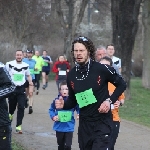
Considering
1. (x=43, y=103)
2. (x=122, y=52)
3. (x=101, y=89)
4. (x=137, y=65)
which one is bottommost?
(x=137, y=65)

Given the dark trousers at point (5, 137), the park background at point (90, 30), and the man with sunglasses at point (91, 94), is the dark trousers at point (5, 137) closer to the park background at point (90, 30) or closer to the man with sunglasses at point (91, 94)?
the man with sunglasses at point (91, 94)

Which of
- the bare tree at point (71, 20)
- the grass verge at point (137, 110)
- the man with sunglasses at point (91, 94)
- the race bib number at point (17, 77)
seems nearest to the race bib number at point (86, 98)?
the man with sunglasses at point (91, 94)

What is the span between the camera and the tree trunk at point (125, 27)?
21.8m

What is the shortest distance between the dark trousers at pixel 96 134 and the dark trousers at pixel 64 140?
2.33m

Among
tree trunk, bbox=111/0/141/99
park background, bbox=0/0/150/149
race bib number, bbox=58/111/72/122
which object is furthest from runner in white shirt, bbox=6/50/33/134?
tree trunk, bbox=111/0/141/99

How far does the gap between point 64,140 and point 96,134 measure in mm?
2595

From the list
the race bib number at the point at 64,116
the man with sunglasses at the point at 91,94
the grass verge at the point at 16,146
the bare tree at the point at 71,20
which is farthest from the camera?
the bare tree at the point at 71,20

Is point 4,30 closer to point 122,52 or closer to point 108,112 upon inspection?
point 122,52

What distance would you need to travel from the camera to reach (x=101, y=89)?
720cm

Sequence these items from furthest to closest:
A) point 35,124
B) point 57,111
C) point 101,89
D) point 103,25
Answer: point 103,25
point 35,124
point 57,111
point 101,89

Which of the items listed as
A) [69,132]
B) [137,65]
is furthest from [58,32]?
[69,132]

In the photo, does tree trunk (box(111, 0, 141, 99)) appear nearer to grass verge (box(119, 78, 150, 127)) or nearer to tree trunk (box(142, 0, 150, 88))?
grass verge (box(119, 78, 150, 127))

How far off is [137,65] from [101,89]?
41960 mm

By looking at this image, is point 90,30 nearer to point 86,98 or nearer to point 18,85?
point 18,85
